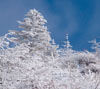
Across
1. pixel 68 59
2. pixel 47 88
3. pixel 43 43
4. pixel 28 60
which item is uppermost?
pixel 43 43

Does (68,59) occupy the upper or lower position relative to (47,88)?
upper

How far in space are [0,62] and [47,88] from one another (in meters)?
1.93

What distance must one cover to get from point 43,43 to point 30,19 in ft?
10.8

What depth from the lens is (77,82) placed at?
206 inches

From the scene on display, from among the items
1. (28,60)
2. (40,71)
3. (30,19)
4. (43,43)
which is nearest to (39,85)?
(40,71)

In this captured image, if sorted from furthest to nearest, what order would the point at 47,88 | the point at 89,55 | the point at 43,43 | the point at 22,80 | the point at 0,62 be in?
the point at 43,43 < the point at 89,55 < the point at 0,62 < the point at 22,80 < the point at 47,88

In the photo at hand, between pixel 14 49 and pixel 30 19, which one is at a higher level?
pixel 30 19

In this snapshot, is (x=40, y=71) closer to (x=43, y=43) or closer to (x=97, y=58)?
(x=97, y=58)

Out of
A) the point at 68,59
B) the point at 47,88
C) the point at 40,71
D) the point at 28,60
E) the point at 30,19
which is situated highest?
the point at 30,19

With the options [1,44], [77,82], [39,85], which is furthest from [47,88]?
[1,44]

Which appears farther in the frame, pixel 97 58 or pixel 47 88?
pixel 97 58

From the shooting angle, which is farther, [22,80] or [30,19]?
[30,19]

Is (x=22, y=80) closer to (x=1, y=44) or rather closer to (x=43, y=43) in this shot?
(x=1, y=44)

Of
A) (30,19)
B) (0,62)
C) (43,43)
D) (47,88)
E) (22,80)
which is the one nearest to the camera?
(47,88)
